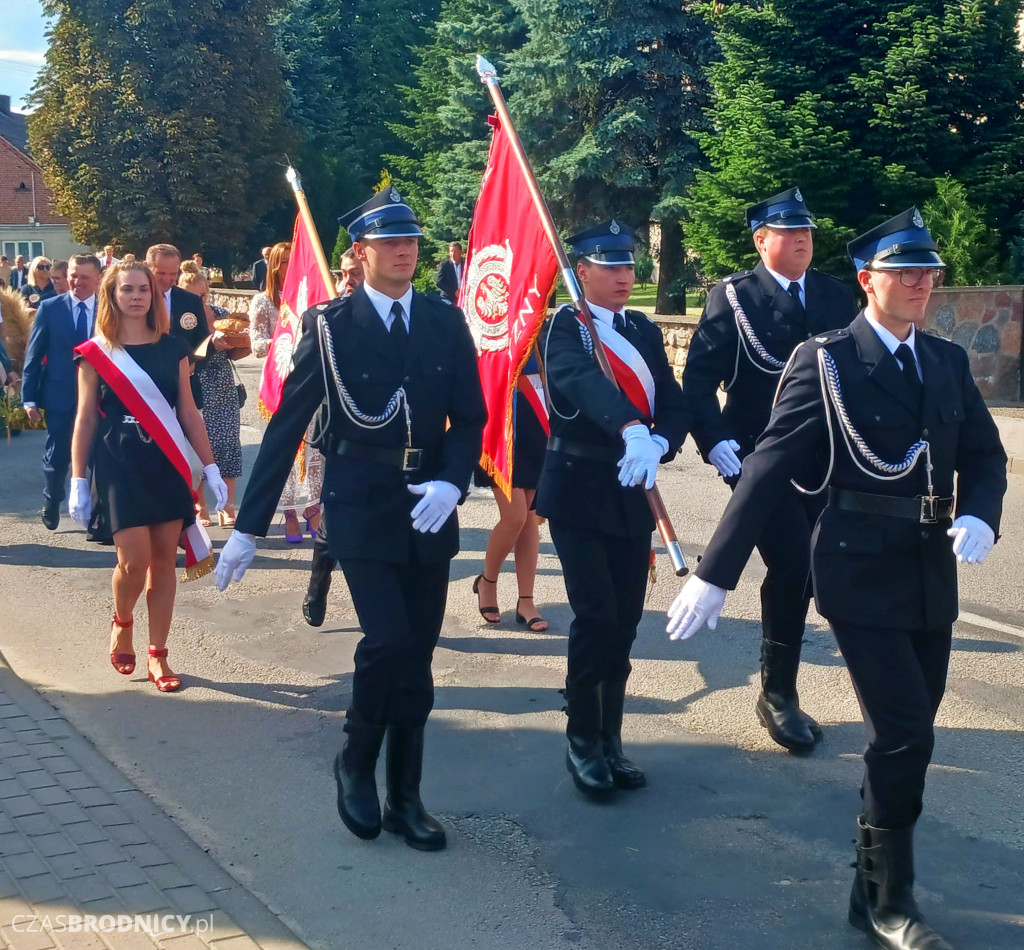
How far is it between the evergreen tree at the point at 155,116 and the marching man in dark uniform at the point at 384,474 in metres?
37.0

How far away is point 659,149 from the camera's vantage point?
2686 cm

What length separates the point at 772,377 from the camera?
5426mm

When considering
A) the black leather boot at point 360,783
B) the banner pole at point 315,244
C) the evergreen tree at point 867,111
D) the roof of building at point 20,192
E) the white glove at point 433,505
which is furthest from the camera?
the roof of building at point 20,192

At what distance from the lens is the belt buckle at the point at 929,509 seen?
369 centimetres

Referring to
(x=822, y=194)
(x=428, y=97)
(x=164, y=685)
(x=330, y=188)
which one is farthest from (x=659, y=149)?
(x=164, y=685)

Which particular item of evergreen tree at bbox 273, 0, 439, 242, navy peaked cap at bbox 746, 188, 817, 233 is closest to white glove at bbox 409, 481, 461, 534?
navy peaked cap at bbox 746, 188, 817, 233

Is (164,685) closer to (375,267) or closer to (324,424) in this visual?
(324,424)

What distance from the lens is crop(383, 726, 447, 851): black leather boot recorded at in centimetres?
437

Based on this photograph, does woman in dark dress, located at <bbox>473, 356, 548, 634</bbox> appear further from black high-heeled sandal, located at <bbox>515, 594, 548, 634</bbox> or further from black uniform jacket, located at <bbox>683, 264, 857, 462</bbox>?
black uniform jacket, located at <bbox>683, 264, 857, 462</bbox>

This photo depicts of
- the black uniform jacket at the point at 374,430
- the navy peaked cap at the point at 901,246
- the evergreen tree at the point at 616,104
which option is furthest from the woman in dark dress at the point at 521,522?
the evergreen tree at the point at 616,104

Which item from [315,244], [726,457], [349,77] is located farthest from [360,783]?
[349,77]

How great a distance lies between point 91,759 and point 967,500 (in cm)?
336

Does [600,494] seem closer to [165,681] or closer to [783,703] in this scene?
[783,703]

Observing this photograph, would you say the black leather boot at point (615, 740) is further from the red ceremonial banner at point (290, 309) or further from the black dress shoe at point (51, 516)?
the black dress shoe at point (51, 516)
